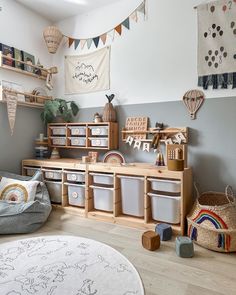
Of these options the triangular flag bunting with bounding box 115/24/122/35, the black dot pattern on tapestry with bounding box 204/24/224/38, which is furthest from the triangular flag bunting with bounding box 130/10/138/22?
the black dot pattern on tapestry with bounding box 204/24/224/38

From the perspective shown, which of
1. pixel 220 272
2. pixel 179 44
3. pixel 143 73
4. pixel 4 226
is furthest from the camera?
pixel 143 73

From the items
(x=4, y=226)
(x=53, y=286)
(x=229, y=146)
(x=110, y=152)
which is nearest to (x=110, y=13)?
(x=110, y=152)

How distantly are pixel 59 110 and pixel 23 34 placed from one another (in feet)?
3.65

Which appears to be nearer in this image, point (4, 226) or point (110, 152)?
point (4, 226)

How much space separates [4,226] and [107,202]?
3.41 feet

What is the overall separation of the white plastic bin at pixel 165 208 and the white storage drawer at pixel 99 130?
0.95 metres

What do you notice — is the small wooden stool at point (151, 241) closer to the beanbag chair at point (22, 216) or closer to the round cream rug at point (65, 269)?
the round cream rug at point (65, 269)

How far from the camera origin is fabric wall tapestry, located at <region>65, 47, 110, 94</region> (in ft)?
9.37

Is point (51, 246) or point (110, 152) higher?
point (110, 152)

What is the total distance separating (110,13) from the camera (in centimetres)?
282

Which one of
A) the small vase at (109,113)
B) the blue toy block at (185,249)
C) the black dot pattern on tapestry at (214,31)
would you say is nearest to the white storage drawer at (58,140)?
the small vase at (109,113)

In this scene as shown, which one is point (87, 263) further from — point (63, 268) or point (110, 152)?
point (110, 152)

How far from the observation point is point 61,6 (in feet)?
9.45

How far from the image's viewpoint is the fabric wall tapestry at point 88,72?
9.37 ft
